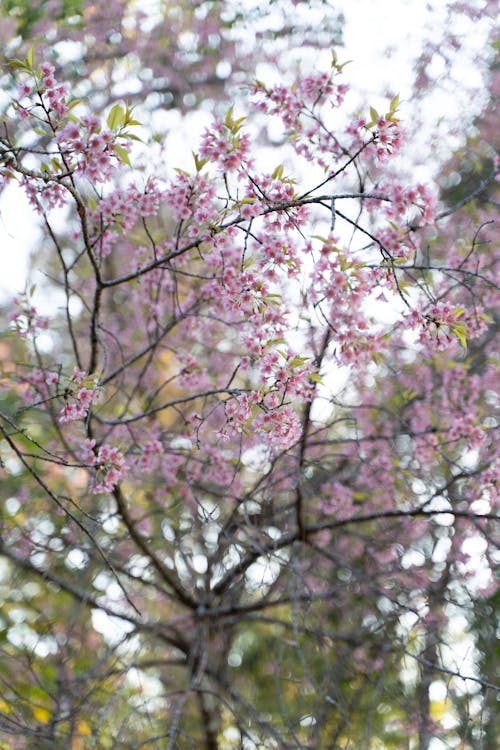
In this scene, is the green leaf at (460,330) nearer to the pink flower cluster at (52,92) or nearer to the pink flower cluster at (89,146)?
the pink flower cluster at (89,146)

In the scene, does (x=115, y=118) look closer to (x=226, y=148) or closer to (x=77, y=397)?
(x=226, y=148)

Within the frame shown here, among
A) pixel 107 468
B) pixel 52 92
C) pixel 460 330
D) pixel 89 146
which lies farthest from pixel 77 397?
pixel 460 330

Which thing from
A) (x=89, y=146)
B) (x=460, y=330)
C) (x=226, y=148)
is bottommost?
(x=460, y=330)

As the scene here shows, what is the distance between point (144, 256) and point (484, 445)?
1736mm

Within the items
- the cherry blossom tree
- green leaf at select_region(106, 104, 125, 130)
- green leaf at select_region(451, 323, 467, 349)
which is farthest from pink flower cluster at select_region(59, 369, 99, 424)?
green leaf at select_region(451, 323, 467, 349)

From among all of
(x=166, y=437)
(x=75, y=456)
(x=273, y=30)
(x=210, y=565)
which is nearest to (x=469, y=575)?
(x=210, y=565)

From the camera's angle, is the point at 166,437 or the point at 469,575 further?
the point at 469,575

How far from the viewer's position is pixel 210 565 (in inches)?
142

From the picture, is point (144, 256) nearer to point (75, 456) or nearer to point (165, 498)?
point (75, 456)

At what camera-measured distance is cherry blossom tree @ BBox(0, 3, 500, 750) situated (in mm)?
2383

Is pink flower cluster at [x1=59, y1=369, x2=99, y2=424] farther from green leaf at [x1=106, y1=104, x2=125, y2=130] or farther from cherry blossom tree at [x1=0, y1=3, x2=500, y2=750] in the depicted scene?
green leaf at [x1=106, y1=104, x2=125, y2=130]

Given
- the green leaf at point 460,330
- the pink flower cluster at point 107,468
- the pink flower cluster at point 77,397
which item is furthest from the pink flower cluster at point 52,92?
the green leaf at point 460,330

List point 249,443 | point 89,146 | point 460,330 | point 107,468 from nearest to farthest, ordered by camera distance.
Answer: point 89,146
point 460,330
point 107,468
point 249,443

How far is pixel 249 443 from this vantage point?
11.8 ft
